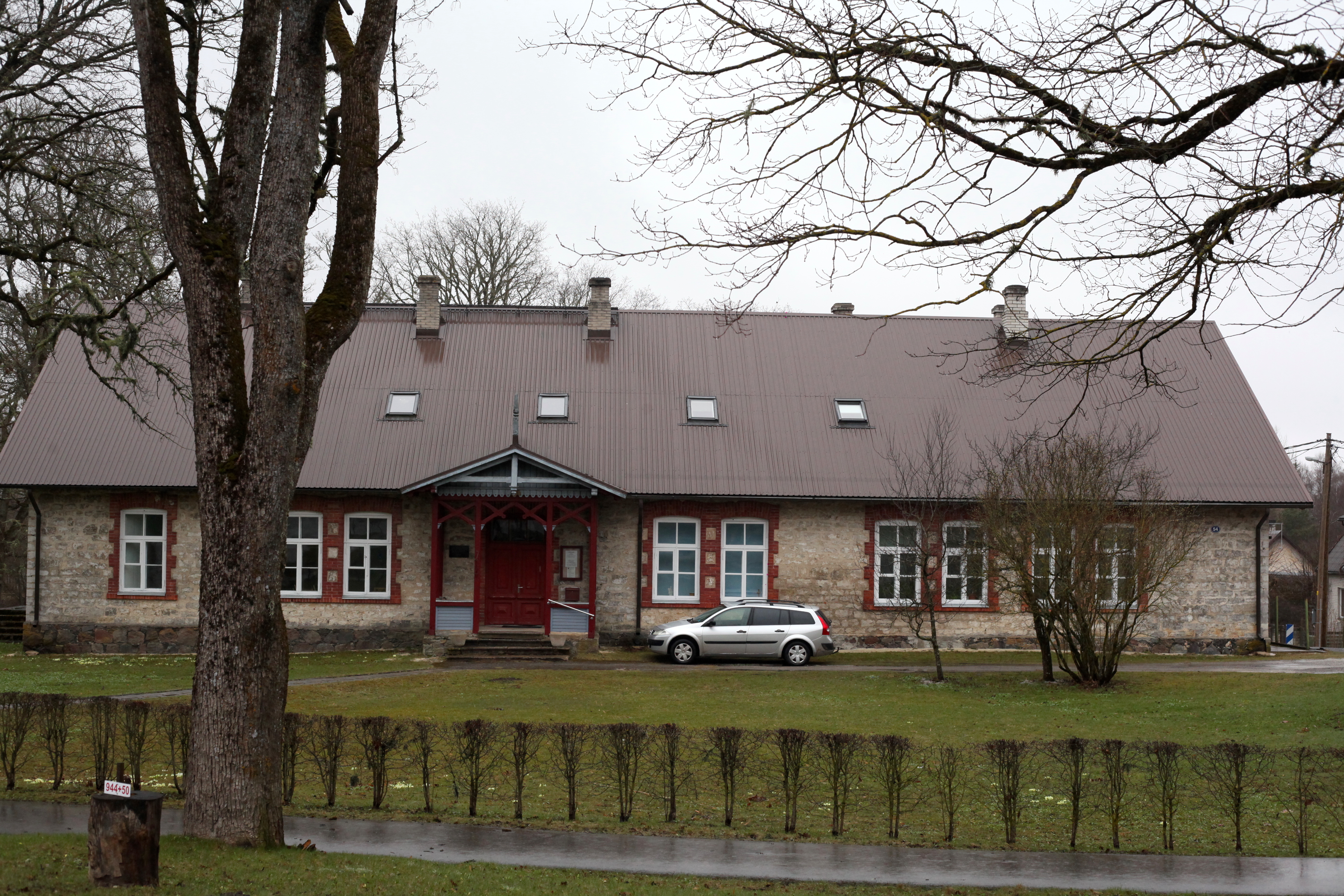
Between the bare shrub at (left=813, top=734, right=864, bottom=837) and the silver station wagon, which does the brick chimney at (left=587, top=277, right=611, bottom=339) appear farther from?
the bare shrub at (left=813, top=734, right=864, bottom=837)

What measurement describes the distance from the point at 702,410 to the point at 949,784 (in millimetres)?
18067

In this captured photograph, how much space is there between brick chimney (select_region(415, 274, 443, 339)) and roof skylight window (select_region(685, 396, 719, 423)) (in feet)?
22.7

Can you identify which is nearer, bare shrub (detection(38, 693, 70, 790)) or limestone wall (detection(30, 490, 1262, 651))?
bare shrub (detection(38, 693, 70, 790))

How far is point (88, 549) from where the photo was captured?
84.5 feet

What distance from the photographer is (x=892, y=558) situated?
26594mm

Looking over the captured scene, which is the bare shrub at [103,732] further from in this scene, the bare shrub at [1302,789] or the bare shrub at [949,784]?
the bare shrub at [1302,789]

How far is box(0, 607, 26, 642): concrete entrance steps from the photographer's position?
98.9 ft

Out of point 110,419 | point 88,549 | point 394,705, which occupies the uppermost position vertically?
point 110,419

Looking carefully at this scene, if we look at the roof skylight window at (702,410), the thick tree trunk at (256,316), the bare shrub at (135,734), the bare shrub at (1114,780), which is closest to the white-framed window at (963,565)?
the roof skylight window at (702,410)

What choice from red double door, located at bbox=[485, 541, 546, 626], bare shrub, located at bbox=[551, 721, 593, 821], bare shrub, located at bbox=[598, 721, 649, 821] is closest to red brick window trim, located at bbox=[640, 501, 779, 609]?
red double door, located at bbox=[485, 541, 546, 626]

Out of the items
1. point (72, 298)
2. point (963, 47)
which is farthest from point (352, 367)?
point (963, 47)

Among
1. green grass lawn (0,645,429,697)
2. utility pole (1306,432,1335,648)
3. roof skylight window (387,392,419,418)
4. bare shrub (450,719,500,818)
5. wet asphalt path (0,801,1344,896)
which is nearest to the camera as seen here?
wet asphalt path (0,801,1344,896)

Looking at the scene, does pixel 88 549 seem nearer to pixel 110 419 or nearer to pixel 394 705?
pixel 110 419

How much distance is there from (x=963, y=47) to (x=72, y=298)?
15574 mm
